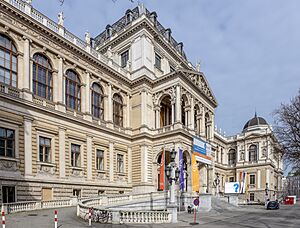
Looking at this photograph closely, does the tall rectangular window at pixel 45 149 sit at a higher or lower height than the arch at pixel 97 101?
lower

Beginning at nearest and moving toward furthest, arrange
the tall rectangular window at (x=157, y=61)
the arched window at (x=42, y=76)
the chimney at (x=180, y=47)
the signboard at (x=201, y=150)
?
the arched window at (x=42, y=76) → the signboard at (x=201, y=150) → the tall rectangular window at (x=157, y=61) → the chimney at (x=180, y=47)

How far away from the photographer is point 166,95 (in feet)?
134

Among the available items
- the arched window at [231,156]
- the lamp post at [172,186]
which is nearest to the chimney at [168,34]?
the lamp post at [172,186]

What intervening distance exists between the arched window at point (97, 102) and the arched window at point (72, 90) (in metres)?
2.64

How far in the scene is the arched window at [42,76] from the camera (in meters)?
28.1

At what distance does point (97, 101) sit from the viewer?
36.4m

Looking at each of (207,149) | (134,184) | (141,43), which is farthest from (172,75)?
(134,184)

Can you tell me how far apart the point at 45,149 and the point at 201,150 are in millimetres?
22150

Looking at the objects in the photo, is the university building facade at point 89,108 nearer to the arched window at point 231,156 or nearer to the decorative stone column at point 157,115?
the decorative stone column at point 157,115

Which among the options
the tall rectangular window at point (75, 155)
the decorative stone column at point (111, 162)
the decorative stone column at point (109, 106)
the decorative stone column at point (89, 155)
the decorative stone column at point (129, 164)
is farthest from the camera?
the decorative stone column at point (129, 164)

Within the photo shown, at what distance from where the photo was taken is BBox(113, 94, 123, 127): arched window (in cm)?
3894

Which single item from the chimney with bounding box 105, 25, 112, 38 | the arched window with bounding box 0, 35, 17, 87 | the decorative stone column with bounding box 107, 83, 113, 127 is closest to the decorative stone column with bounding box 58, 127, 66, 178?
the arched window with bounding box 0, 35, 17, 87

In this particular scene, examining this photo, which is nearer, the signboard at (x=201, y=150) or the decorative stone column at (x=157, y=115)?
the signboard at (x=201, y=150)

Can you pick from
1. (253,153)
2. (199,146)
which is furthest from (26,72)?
(253,153)
